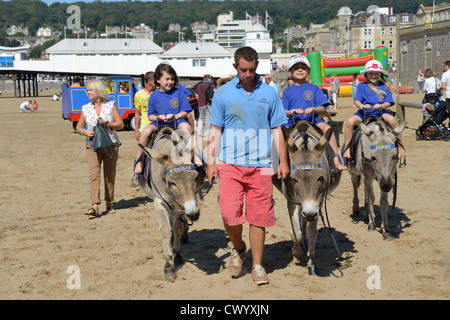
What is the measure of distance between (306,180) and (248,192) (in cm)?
65

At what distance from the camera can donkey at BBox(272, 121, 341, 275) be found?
5.56 meters

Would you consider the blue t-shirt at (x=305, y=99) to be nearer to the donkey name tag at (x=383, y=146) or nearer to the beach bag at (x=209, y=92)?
the donkey name tag at (x=383, y=146)

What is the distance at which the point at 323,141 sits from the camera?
5766 mm

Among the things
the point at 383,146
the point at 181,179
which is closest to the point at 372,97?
the point at 383,146

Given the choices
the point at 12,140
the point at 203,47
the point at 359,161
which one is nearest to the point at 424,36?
the point at 203,47

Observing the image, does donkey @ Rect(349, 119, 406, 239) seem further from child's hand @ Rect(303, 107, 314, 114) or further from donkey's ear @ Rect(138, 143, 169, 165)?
donkey's ear @ Rect(138, 143, 169, 165)

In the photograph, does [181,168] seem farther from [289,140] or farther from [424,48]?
[424,48]

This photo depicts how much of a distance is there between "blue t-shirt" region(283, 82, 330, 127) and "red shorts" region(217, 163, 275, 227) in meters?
1.26

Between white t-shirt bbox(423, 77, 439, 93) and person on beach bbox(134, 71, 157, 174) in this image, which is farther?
white t-shirt bbox(423, 77, 439, 93)

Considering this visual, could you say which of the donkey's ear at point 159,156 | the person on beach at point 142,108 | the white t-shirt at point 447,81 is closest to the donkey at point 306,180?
the donkey's ear at point 159,156

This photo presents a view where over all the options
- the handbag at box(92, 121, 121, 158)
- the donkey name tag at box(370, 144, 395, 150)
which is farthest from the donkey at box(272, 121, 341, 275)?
the handbag at box(92, 121, 121, 158)

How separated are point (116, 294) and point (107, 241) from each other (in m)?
2.27

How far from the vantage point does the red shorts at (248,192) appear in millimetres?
5559

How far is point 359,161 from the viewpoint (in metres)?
7.84
